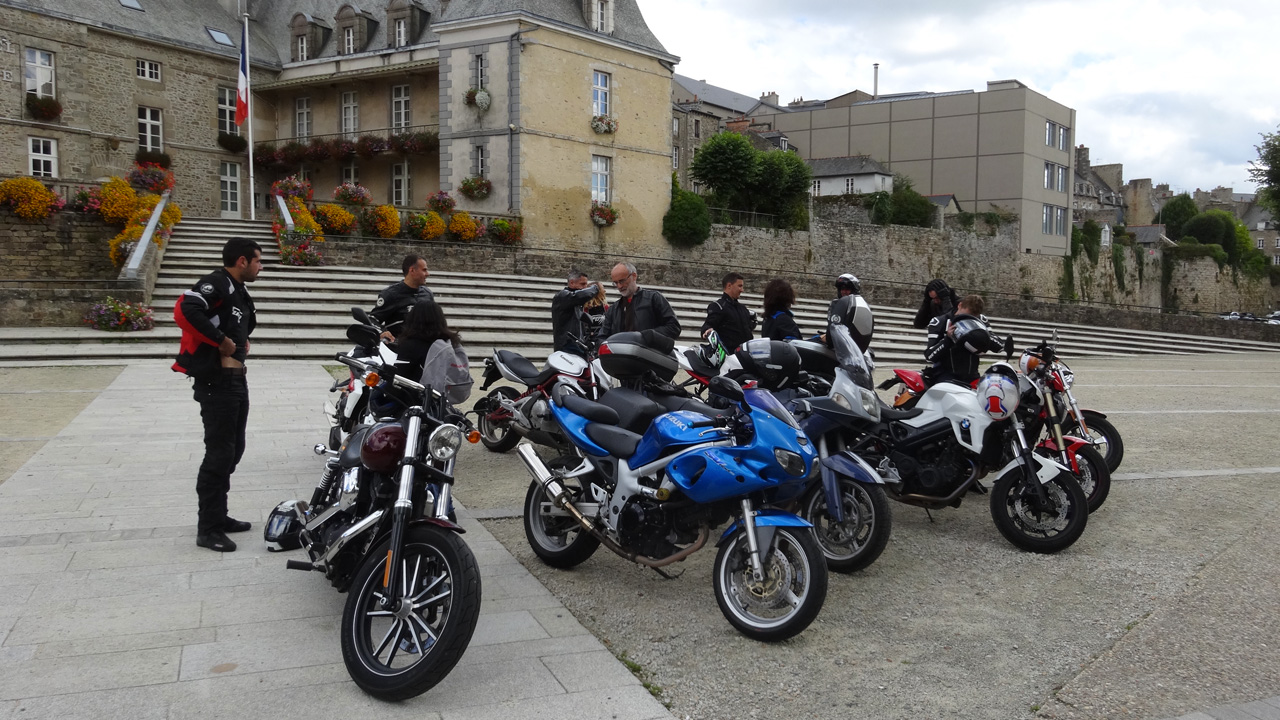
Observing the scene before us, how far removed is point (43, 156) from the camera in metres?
29.5

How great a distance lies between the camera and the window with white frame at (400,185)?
3290 centimetres

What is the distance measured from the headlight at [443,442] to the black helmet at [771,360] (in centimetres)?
244

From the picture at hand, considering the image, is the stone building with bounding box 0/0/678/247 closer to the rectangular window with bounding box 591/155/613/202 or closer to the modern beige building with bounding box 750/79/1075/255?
the rectangular window with bounding box 591/155/613/202

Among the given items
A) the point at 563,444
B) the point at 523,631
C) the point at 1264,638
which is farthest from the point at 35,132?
the point at 1264,638

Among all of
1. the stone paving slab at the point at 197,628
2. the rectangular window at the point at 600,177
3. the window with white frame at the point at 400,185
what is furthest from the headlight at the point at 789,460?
the window with white frame at the point at 400,185

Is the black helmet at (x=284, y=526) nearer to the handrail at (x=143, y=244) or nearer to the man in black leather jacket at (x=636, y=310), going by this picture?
the man in black leather jacket at (x=636, y=310)

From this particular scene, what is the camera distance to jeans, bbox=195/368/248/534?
4.86 meters

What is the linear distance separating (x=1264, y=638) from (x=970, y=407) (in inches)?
72.7

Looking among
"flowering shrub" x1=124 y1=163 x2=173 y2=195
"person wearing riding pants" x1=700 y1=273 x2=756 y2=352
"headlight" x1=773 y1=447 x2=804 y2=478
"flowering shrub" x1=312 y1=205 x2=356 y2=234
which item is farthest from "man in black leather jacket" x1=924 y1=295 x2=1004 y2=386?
"flowering shrub" x1=124 y1=163 x2=173 y2=195

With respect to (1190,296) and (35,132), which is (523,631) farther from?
(1190,296)

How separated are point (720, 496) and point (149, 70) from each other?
35.1 metres

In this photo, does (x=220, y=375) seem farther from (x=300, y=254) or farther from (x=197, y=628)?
(x=300, y=254)

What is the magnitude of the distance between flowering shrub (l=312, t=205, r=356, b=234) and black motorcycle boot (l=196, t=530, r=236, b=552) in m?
18.1

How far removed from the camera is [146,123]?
32.7 metres
